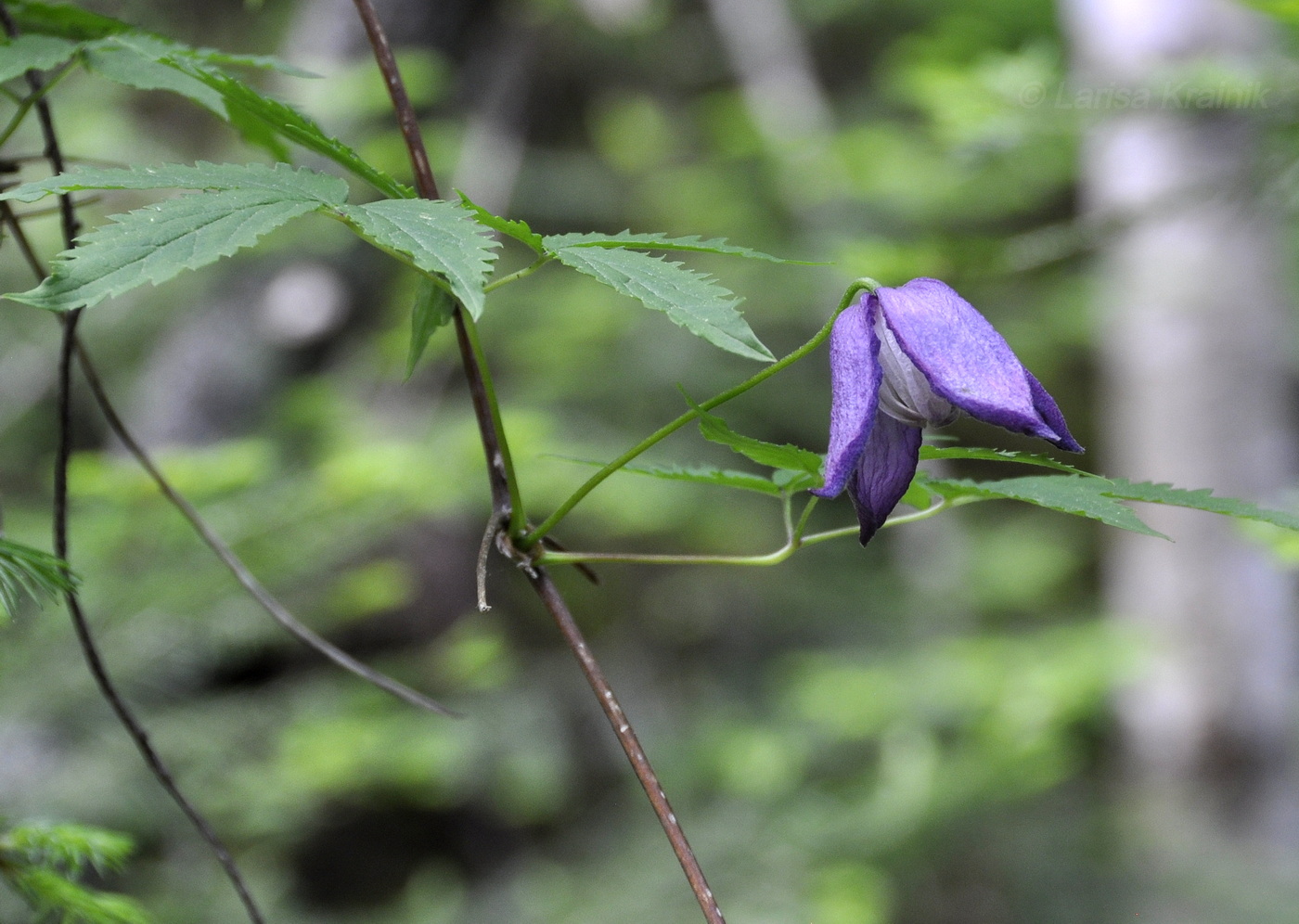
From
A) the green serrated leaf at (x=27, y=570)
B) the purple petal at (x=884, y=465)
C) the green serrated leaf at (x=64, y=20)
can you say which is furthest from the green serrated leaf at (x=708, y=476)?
the green serrated leaf at (x=64, y=20)

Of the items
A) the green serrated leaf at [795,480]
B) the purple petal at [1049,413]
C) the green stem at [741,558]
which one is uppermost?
the purple petal at [1049,413]

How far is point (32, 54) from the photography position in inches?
35.4

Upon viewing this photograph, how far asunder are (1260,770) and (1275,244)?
98.0 inches

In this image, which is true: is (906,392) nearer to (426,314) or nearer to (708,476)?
(708,476)

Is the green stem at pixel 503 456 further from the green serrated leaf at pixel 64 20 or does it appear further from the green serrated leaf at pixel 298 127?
the green serrated leaf at pixel 64 20

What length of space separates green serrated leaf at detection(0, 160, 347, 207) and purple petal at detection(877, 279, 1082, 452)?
16.1 inches

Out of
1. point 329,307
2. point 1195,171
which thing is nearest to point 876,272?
point 329,307

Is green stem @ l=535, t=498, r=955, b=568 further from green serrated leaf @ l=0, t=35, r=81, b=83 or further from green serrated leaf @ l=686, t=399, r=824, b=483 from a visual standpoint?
green serrated leaf @ l=0, t=35, r=81, b=83

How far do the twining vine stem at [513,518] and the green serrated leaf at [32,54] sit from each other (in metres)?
0.27

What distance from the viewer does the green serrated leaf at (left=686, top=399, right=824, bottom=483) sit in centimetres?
77

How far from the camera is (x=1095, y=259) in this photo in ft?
16.8

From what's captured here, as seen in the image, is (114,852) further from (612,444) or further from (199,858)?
(612,444)

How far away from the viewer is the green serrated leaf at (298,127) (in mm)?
728

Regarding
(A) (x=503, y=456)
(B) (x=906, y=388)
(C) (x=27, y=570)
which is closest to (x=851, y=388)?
(B) (x=906, y=388)
